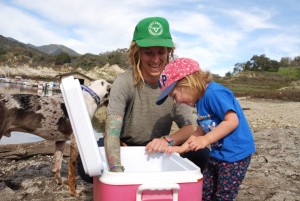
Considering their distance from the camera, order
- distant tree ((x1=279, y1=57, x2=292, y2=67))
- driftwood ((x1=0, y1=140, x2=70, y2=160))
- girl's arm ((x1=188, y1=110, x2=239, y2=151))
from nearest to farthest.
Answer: girl's arm ((x1=188, y1=110, x2=239, y2=151)), driftwood ((x1=0, y1=140, x2=70, y2=160)), distant tree ((x1=279, y1=57, x2=292, y2=67))

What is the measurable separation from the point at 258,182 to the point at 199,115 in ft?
6.83

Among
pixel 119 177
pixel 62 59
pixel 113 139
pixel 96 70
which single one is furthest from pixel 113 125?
pixel 62 59

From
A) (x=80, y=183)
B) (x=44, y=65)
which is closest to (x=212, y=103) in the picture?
(x=80, y=183)

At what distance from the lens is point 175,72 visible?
86.8 inches

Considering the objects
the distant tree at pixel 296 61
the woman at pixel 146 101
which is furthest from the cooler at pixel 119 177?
the distant tree at pixel 296 61

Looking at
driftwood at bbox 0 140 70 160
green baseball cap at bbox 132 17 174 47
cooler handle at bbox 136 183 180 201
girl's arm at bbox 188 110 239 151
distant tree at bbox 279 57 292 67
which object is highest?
distant tree at bbox 279 57 292 67

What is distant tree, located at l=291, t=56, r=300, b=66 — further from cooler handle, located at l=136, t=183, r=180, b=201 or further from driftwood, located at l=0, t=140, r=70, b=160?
cooler handle, located at l=136, t=183, r=180, b=201

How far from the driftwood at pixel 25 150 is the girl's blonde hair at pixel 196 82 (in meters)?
3.56

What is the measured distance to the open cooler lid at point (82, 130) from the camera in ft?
5.43

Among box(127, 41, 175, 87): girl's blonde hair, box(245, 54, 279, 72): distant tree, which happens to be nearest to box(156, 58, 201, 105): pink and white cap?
box(127, 41, 175, 87): girl's blonde hair

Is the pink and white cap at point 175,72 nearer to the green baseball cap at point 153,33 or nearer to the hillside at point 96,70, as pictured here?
the green baseball cap at point 153,33

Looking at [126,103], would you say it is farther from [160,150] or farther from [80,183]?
[80,183]

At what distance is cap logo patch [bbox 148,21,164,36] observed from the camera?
255 centimetres

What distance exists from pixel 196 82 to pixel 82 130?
0.92 meters
